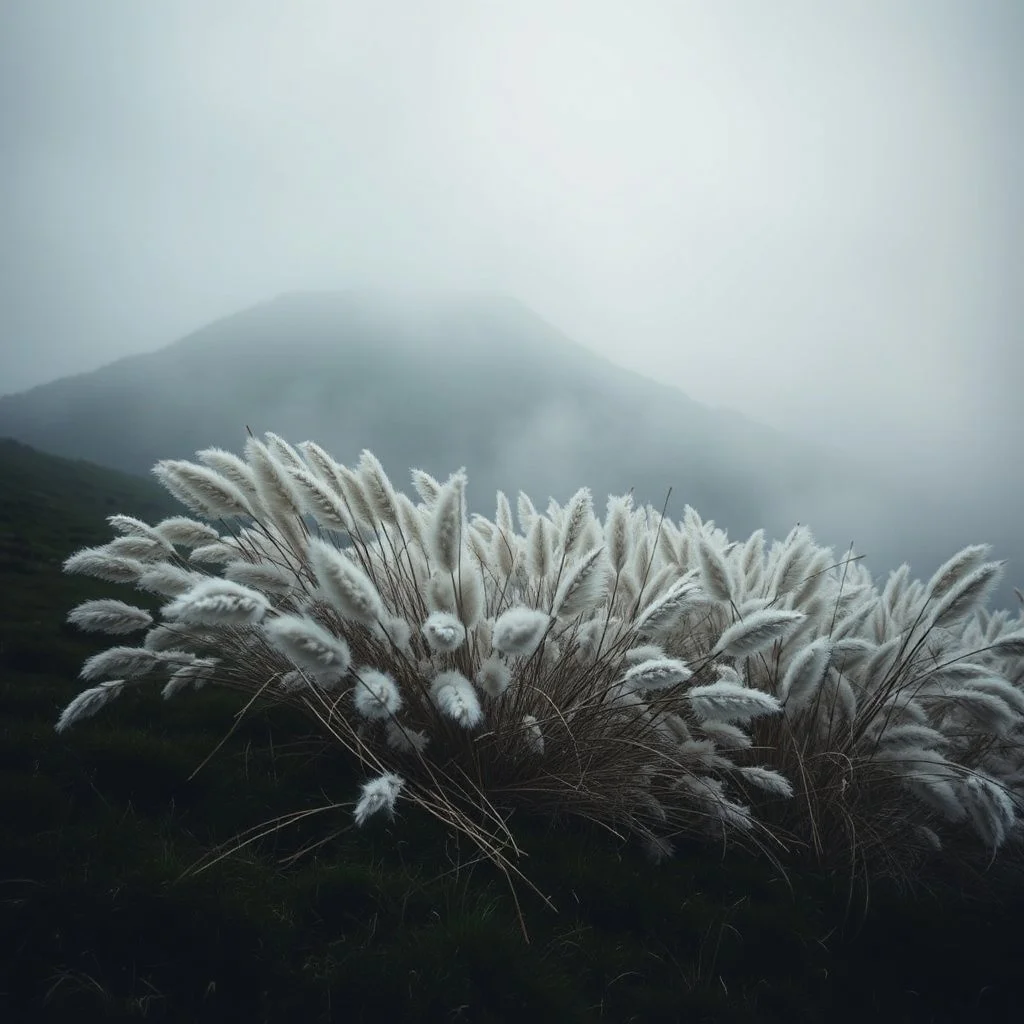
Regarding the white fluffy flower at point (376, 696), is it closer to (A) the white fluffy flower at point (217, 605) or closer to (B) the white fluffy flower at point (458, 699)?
(B) the white fluffy flower at point (458, 699)

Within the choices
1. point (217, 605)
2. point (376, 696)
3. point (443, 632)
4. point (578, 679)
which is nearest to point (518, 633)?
point (443, 632)

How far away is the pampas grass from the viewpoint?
168cm

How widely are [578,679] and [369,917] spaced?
1.03 m

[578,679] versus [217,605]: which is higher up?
[217,605]

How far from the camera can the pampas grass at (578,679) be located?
1.68 metres

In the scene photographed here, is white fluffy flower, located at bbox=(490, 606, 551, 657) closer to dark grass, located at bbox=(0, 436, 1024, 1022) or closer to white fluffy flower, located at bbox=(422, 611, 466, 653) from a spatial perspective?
white fluffy flower, located at bbox=(422, 611, 466, 653)

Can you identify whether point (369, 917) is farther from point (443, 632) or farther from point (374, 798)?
point (443, 632)

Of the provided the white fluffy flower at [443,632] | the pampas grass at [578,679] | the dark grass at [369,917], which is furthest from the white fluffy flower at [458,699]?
the dark grass at [369,917]

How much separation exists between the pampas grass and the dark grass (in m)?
0.15

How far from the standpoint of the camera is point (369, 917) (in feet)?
4.37

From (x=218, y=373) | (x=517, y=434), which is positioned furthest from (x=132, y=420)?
(x=517, y=434)

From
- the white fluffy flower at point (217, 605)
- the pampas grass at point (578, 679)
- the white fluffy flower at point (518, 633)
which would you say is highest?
the white fluffy flower at point (217, 605)

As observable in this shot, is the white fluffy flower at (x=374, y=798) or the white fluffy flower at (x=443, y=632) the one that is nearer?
the white fluffy flower at (x=374, y=798)

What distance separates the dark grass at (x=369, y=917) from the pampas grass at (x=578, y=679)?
0.50 ft
